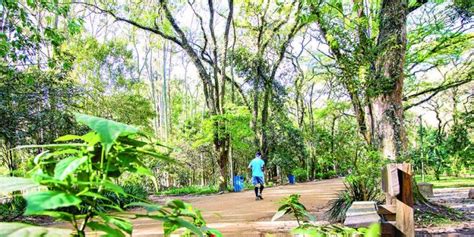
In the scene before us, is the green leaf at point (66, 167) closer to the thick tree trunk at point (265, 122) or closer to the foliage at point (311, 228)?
the foliage at point (311, 228)

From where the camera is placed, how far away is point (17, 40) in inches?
245

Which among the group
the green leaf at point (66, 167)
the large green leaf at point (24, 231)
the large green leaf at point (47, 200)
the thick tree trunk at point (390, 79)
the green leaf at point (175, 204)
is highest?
the thick tree trunk at point (390, 79)

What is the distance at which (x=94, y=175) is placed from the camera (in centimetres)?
60

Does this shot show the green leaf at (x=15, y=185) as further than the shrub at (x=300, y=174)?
No

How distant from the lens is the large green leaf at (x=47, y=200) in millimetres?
458

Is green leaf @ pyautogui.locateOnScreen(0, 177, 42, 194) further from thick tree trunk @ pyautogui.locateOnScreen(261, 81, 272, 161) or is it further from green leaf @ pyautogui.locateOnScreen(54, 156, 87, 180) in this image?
thick tree trunk @ pyautogui.locateOnScreen(261, 81, 272, 161)

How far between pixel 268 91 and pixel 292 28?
11.4 feet

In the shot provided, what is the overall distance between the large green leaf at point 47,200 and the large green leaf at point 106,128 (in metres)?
0.08

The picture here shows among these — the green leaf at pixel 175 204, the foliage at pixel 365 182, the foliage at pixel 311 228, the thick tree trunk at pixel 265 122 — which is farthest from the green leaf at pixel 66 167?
the thick tree trunk at pixel 265 122

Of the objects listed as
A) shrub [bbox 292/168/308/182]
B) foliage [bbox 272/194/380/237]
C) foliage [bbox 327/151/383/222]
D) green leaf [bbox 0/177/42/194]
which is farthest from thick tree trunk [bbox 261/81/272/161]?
green leaf [bbox 0/177/42/194]

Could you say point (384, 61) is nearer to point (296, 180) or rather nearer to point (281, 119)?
point (281, 119)

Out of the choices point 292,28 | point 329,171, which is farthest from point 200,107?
point 292,28

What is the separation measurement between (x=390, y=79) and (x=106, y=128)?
293 inches

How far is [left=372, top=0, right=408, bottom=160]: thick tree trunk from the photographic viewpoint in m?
7.27
